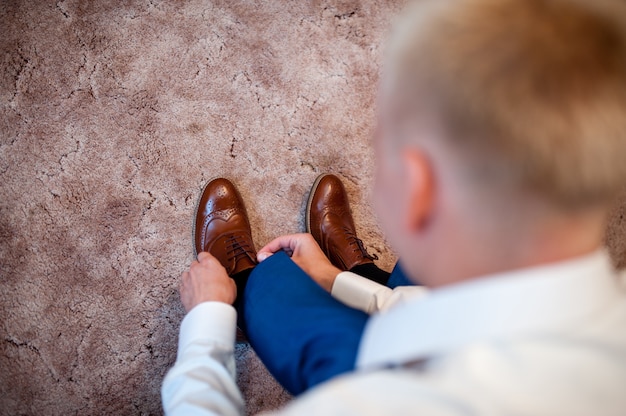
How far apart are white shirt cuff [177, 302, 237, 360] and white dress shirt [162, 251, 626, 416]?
32cm

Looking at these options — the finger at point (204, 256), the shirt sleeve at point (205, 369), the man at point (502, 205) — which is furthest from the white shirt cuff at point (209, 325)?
the man at point (502, 205)

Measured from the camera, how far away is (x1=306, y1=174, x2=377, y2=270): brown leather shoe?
41.6 inches

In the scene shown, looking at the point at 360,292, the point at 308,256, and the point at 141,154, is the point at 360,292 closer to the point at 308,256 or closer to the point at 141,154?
the point at 308,256

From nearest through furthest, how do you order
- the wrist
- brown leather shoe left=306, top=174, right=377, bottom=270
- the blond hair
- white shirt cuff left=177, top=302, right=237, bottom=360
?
Answer: 1. the blond hair
2. white shirt cuff left=177, top=302, right=237, bottom=360
3. the wrist
4. brown leather shoe left=306, top=174, right=377, bottom=270

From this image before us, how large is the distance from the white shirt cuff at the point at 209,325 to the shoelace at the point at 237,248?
20 cm

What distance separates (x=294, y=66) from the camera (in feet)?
3.78

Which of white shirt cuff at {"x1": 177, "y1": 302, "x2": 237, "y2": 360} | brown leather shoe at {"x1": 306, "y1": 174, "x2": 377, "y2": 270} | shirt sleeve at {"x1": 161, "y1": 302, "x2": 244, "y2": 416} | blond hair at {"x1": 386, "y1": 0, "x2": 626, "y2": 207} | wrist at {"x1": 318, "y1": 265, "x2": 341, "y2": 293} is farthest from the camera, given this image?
brown leather shoe at {"x1": 306, "y1": 174, "x2": 377, "y2": 270}

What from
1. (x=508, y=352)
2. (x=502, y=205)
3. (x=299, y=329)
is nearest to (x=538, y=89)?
(x=502, y=205)

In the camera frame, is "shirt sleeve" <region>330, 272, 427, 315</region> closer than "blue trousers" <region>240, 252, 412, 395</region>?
No

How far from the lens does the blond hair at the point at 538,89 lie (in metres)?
0.37

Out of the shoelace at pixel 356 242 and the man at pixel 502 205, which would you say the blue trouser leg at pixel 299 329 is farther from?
the shoelace at pixel 356 242

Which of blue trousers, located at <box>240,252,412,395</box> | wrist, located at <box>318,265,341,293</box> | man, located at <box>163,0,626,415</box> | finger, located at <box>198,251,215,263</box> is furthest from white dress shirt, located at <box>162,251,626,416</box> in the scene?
finger, located at <box>198,251,215,263</box>

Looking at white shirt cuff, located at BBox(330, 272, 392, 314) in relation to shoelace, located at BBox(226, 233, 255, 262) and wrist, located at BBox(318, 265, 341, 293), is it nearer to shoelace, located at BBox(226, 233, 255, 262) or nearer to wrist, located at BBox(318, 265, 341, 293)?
wrist, located at BBox(318, 265, 341, 293)

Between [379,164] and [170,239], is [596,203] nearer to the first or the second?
[379,164]
